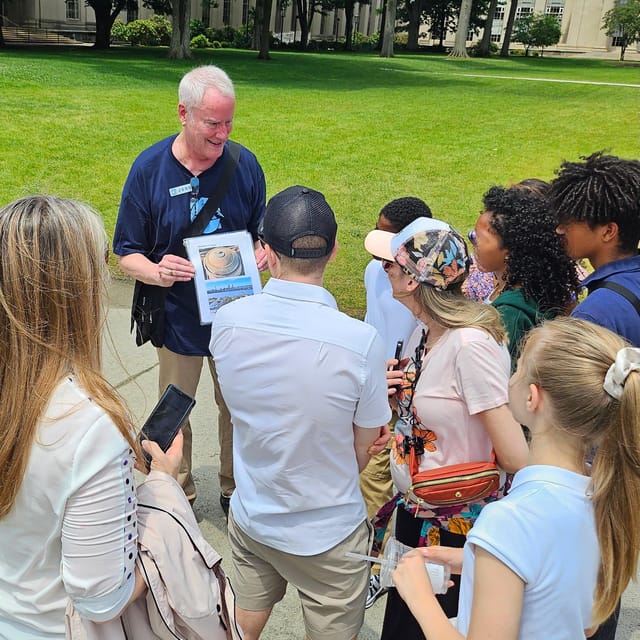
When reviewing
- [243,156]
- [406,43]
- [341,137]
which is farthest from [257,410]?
[406,43]

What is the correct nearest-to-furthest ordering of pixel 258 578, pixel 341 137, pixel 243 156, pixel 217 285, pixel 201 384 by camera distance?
pixel 258 578 → pixel 217 285 → pixel 243 156 → pixel 201 384 → pixel 341 137

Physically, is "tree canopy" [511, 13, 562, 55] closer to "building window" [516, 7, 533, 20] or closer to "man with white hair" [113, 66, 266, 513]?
"building window" [516, 7, 533, 20]

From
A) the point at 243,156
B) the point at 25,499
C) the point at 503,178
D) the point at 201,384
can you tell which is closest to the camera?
the point at 25,499

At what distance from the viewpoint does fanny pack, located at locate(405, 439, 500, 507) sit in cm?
244

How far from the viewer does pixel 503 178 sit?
41.7 feet

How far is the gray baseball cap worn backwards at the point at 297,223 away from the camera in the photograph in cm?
218

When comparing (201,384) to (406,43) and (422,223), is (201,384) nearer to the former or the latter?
(422,223)

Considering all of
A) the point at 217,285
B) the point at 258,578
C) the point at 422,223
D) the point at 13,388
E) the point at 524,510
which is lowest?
the point at 258,578

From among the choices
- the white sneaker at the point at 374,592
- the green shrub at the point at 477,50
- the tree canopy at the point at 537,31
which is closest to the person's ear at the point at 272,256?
the white sneaker at the point at 374,592

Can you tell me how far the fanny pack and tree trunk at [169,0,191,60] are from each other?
101 feet

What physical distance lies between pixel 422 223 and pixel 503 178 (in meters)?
10.8

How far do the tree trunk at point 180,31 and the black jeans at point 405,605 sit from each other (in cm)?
3081

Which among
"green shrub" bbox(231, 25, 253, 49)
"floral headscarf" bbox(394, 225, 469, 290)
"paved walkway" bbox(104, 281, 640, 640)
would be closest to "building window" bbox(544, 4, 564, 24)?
"green shrub" bbox(231, 25, 253, 49)

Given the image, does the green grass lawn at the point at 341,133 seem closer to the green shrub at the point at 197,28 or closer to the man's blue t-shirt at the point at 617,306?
the man's blue t-shirt at the point at 617,306
